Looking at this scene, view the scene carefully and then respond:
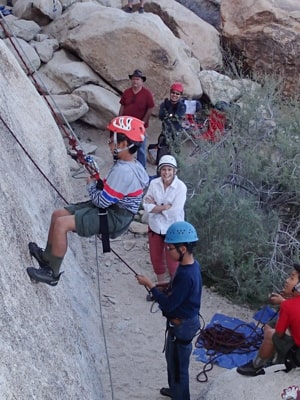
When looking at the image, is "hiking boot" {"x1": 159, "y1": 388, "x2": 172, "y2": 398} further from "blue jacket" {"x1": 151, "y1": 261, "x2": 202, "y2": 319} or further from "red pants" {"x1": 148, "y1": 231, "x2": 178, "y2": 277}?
"red pants" {"x1": 148, "y1": 231, "x2": 178, "y2": 277}

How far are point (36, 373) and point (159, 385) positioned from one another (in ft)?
9.09

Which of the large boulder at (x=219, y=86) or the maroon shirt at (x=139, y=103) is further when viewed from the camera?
the large boulder at (x=219, y=86)

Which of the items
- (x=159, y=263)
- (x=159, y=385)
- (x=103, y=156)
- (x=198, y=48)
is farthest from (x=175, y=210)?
(x=198, y=48)

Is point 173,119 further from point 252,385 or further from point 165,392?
point 252,385

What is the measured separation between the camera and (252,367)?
5555mm

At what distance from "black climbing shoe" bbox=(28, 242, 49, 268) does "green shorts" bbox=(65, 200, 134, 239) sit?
30 cm

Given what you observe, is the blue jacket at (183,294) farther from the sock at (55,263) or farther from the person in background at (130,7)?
the person in background at (130,7)

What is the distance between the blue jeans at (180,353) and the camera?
5.40 m

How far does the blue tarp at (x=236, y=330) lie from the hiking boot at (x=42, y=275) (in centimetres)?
283

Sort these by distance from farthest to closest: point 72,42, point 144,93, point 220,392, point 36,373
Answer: point 72,42, point 144,93, point 220,392, point 36,373

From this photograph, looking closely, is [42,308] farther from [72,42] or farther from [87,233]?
[72,42]

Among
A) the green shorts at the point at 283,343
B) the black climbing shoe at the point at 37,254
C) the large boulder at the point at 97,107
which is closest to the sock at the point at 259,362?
the green shorts at the point at 283,343

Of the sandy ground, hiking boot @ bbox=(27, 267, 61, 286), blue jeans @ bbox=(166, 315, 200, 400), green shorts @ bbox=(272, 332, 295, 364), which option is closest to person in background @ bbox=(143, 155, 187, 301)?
the sandy ground

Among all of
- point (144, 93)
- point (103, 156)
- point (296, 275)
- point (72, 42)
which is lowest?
point (103, 156)
